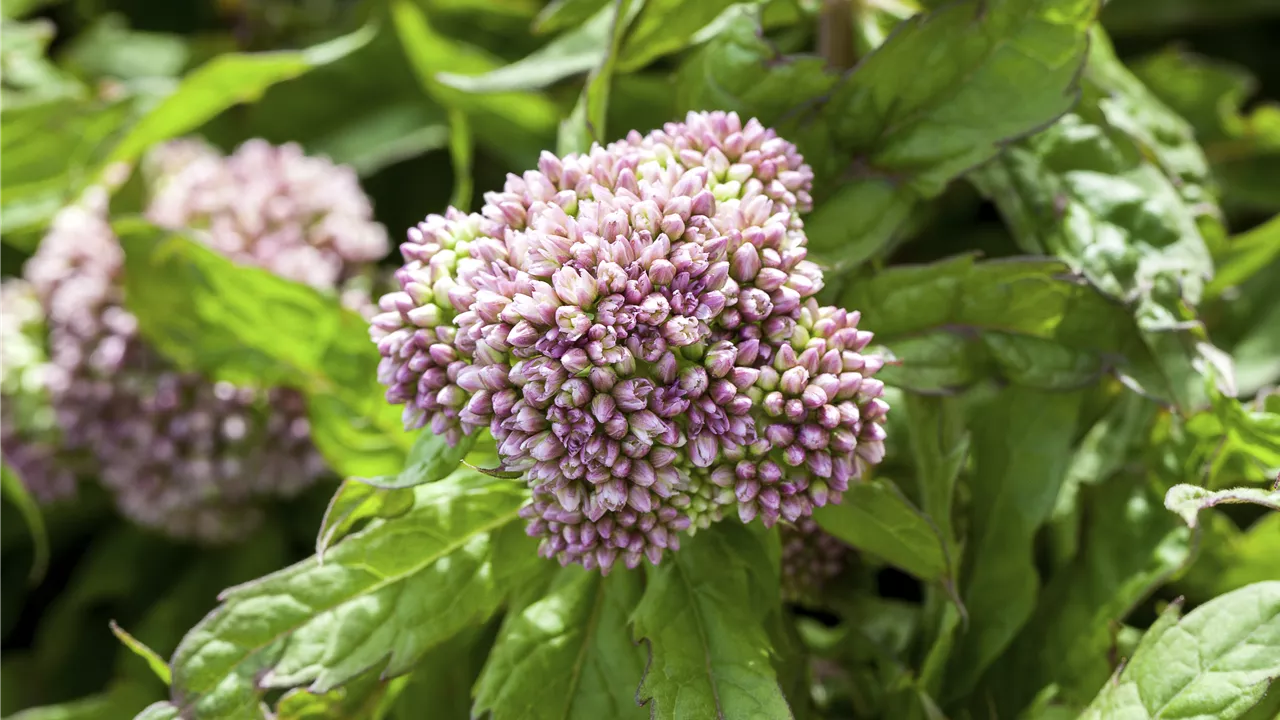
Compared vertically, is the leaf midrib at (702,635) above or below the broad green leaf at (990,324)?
below

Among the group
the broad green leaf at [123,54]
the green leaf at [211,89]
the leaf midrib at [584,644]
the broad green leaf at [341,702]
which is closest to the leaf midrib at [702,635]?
the leaf midrib at [584,644]

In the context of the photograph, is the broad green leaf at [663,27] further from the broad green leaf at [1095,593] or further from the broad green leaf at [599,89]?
the broad green leaf at [1095,593]

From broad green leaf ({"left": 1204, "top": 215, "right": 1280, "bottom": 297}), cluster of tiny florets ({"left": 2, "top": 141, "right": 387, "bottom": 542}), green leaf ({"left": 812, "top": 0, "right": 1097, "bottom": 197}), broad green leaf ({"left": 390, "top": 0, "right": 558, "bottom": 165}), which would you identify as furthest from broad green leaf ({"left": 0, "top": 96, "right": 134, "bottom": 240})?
broad green leaf ({"left": 1204, "top": 215, "right": 1280, "bottom": 297})

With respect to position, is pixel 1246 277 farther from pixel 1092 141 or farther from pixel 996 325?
pixel 996 325

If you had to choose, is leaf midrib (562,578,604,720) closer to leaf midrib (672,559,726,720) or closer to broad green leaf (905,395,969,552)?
leaf midrib (672,559,726,720)

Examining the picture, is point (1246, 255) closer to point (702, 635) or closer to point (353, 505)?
point (702, 635)

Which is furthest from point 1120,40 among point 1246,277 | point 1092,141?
point 1092,141
